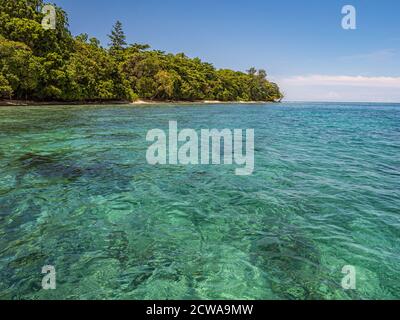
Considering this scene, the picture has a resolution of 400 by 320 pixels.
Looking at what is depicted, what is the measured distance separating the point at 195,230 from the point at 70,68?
2221 inches

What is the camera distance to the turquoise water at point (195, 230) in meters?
4.31

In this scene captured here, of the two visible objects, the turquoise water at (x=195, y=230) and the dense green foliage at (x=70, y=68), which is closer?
the turquoise water at (x=195, y=230)

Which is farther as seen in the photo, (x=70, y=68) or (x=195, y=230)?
(x=70, y=68)

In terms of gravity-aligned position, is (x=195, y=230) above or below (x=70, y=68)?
below

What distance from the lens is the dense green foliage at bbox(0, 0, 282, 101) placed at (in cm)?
4375

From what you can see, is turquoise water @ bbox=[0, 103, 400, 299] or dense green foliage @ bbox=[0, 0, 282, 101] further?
dense green foliage @ bbox=[0, 0, 282, 101]

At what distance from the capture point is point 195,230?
606cm

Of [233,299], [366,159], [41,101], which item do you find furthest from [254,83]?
[233,299]

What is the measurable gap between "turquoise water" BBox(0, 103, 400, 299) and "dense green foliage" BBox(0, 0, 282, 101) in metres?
40.1

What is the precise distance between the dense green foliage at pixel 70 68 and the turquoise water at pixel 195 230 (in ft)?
132

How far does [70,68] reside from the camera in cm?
5369

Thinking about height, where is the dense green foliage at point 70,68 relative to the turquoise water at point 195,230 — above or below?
above
